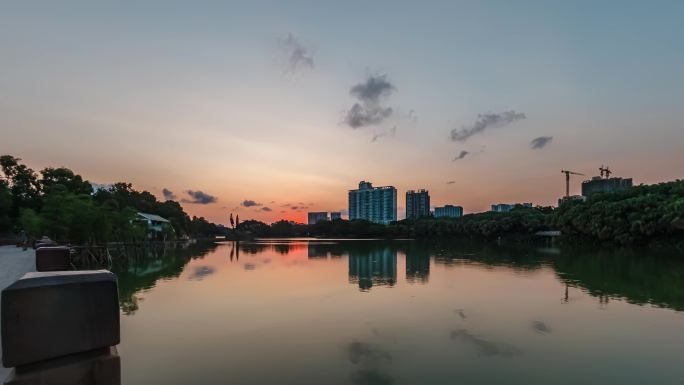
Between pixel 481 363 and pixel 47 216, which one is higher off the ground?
pixel 47 216

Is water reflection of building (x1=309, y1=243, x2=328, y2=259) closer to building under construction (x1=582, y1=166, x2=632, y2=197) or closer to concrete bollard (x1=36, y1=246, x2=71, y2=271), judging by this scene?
concrete bollard (x1=36, y1=246, x2=71, y2=271)

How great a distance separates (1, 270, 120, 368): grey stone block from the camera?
1.24 metres

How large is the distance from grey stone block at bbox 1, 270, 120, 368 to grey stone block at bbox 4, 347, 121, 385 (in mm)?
38

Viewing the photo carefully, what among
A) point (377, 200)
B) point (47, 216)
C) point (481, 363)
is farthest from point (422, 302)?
point (377, 200)

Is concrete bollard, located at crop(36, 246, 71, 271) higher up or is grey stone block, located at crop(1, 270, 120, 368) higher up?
grey stone block, located at crop(1, 270, 120, 368)

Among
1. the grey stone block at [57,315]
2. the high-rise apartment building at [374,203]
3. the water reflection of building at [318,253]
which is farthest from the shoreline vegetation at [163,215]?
the high-rise apartment building at [374,203]

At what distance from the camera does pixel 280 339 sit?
35.0ft

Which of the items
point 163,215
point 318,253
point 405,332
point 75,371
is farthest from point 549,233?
point 75,371

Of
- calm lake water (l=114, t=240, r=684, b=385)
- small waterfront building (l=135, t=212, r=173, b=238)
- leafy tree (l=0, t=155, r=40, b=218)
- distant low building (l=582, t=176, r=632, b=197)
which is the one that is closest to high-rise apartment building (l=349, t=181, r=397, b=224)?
distant low building (l=582, t=176, r=632, b=197)

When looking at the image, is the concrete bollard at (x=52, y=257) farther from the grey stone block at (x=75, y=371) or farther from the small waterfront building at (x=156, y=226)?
the small waterfront building at (x=156, y=226)

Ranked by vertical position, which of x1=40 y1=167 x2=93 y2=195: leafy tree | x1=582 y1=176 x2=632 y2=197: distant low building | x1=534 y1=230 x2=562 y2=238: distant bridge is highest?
x1=582 y1=176 x2=632 y2=197: distant low building

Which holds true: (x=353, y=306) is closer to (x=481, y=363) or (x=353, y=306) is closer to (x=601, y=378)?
(x=481, y=363)

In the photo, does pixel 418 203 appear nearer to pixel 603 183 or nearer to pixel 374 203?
pixel 374 203

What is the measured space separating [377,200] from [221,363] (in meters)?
163
